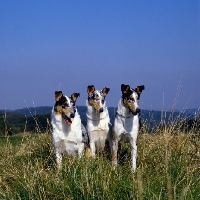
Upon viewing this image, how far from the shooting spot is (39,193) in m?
5.61

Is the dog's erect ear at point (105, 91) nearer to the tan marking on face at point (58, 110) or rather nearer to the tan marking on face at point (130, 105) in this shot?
the tan marking on face at point (130, 105)

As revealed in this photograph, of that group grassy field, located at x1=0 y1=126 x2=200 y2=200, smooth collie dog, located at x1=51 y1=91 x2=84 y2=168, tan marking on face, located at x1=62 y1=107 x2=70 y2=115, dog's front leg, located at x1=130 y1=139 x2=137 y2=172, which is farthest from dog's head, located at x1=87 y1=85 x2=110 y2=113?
grassy field, located at x1=0 y1=126 x2=200 y2=200

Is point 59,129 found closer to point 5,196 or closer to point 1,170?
point 1,170

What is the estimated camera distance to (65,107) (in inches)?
316

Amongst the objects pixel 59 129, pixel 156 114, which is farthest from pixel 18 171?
pixel 156 114

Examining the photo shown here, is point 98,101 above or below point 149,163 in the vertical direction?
above

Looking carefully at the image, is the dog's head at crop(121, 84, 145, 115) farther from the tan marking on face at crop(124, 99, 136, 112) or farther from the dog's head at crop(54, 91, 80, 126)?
the dog's head at crop(54, 91, 80, 126)

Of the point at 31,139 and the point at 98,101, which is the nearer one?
the point at 98,101

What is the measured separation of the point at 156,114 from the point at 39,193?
467 centimetres

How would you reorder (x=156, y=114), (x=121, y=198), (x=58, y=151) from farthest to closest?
(x=156, y=114)
(x=58, y=151)
(x=121, y=198)

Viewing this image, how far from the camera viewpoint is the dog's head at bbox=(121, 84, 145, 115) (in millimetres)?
7949

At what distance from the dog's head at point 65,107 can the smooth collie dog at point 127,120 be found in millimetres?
931

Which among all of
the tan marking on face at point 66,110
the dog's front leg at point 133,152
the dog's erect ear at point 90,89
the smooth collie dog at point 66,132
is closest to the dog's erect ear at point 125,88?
the dog's erect ear at point 90,89

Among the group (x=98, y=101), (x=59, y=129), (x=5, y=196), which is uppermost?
(x=98, y=101)
